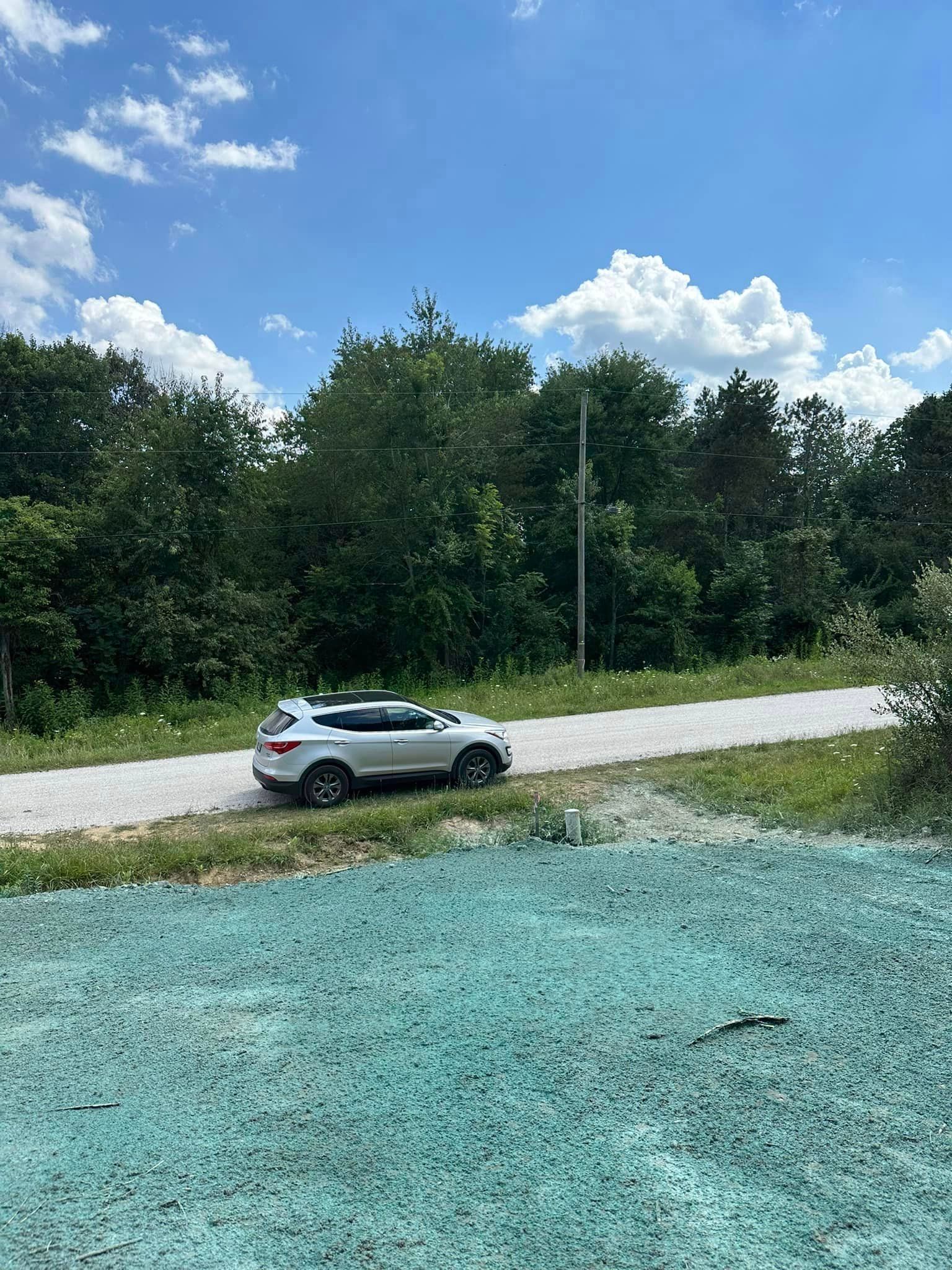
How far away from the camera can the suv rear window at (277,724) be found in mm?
10797

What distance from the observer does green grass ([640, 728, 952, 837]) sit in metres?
8.81

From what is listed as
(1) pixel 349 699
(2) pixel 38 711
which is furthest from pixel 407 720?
(2) pixel 38 711

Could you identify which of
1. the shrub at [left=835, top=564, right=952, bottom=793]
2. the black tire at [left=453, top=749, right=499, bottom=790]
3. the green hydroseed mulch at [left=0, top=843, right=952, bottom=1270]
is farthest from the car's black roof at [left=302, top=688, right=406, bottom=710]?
the shrub at [left=835, top=564, right=952, bottom=793]

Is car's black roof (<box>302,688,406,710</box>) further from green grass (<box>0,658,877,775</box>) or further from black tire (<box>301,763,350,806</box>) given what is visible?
green grass (<box>0,658,877,775</box>)

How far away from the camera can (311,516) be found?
98.0 ft

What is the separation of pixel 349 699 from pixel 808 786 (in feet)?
20.8

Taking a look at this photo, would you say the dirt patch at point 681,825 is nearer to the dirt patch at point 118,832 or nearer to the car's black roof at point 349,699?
the car's black roof at point 349,699

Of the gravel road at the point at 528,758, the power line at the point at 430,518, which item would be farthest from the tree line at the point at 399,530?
the gravel road at the point at 528,758

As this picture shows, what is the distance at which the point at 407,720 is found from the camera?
37.1 feet

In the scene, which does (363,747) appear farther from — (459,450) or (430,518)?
(459,450)

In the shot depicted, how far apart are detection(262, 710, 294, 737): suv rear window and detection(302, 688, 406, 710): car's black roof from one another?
1.26 ft

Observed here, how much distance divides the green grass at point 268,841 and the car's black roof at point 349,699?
4.60 feet

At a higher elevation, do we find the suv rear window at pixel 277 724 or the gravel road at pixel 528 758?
the suv rear window at pixel 277 724

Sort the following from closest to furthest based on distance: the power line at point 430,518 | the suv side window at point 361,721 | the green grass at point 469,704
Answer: the suv side window at point 361,721 < the green grass at point 469,704 < the power line at point 430,518
